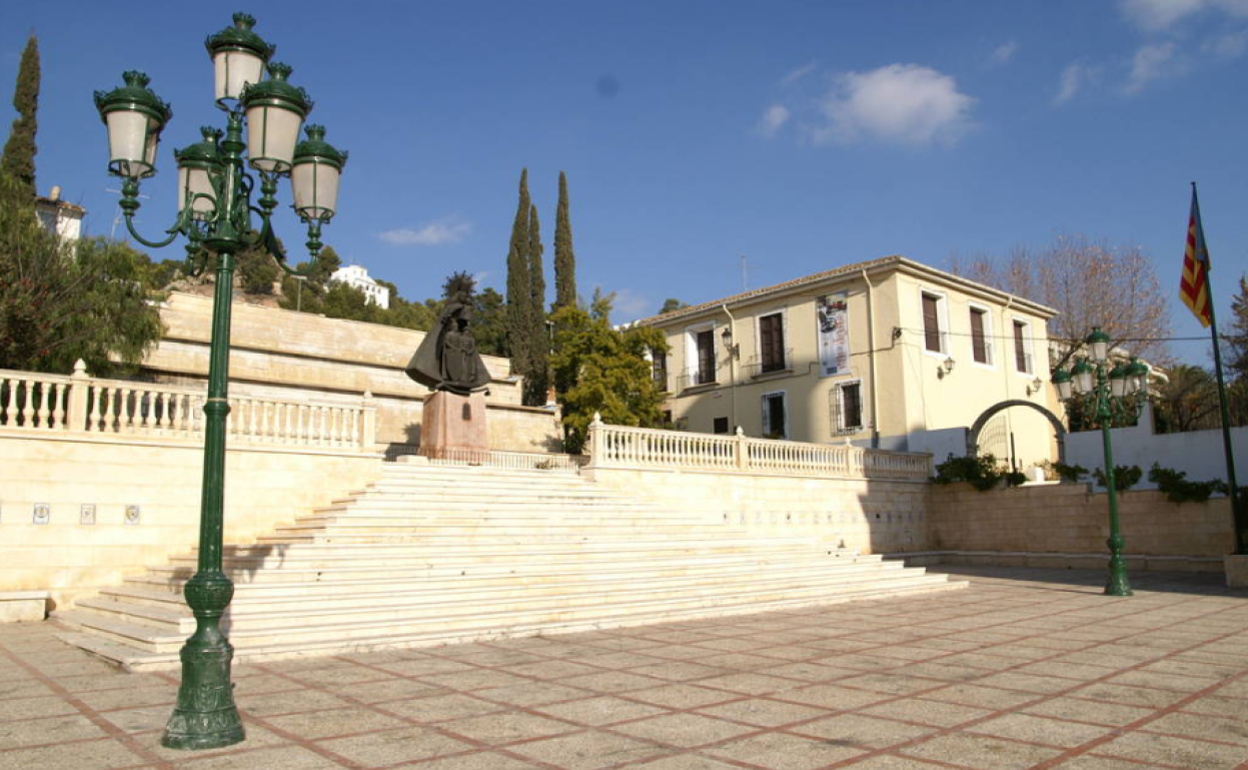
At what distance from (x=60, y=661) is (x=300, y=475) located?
616 centimetres

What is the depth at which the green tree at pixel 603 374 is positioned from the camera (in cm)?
2894

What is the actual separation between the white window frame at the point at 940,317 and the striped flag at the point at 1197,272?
34.1ft

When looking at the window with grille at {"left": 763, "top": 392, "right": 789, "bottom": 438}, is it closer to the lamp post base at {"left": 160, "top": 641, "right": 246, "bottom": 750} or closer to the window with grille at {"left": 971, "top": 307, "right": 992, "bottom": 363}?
the window with grille at {"left": 971, "top": 307, "right": 992, "bottom": 363}

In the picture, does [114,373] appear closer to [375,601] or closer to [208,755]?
[375,601]

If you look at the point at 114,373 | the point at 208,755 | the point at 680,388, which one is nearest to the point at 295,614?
the point at 208,755

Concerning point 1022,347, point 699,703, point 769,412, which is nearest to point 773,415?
point 769,412

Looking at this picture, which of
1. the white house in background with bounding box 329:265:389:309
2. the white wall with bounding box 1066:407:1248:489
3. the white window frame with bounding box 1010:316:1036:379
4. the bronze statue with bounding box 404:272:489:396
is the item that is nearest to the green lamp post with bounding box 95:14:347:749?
the bronze statue with bounding box 404:272:489:396

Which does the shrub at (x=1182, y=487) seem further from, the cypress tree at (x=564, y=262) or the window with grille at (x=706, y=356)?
the cypress tree at (x=564, y=262)

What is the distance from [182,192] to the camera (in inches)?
272

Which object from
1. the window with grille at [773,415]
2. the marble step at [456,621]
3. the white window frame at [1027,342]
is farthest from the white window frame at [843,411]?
the marble step at [456,621]

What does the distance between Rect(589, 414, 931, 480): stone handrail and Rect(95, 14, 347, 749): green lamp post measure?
39.5ft

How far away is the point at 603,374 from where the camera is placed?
2934 cm

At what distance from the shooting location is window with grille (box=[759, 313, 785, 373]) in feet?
100

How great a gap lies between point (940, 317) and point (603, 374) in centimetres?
1164
